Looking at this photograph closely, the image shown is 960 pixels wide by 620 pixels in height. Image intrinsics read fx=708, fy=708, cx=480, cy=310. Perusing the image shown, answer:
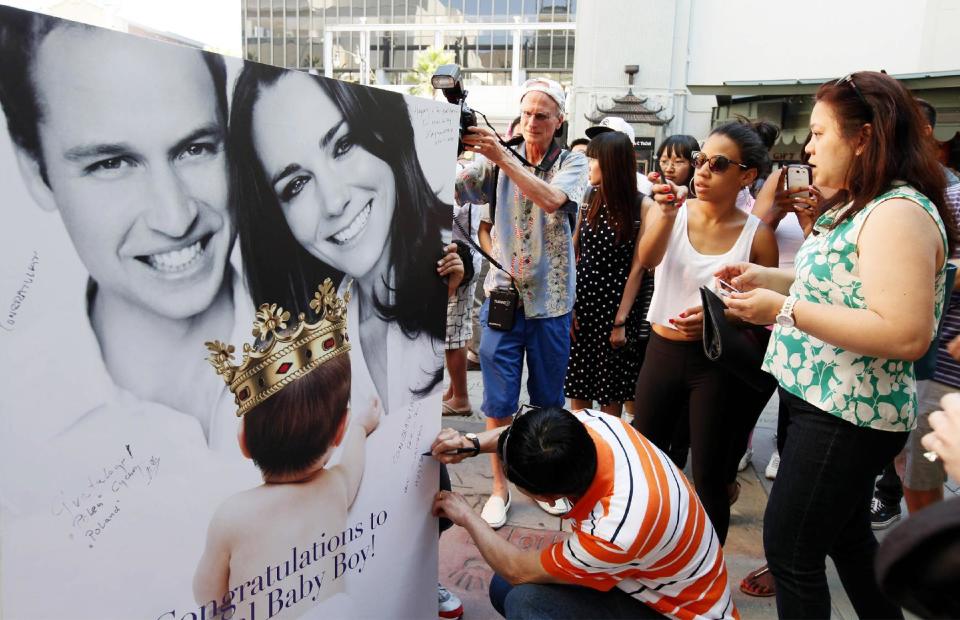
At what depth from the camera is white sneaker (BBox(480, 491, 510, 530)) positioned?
2734 millimetres

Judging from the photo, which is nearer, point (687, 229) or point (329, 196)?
point (329, 196)

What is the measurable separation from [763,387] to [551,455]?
2.68 ft

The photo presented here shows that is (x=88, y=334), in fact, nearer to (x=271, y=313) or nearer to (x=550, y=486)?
(x=271, y=313)

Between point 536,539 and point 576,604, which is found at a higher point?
point 576,604

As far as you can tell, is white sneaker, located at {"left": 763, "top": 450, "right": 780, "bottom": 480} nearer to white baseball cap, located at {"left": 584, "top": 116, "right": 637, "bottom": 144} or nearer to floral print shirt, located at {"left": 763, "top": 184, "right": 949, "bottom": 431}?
white baseball cap, located at {"left": 584, "top": 116, "right": 637, "bottom": 144}

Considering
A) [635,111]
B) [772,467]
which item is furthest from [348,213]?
[635,111]

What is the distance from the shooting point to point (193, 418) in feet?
3.93

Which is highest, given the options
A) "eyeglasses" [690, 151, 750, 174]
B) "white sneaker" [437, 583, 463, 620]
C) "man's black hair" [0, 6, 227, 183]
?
"man's black hair" [0, 6, 227, 183]

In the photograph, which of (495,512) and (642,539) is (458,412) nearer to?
(495,512)

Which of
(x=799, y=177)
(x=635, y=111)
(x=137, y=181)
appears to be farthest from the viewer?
(x=635, y=111)

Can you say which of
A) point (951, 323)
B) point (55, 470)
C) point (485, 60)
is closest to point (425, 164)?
point (55, 470)

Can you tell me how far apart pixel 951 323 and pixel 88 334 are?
249 centimetres

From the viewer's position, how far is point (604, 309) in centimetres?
324
